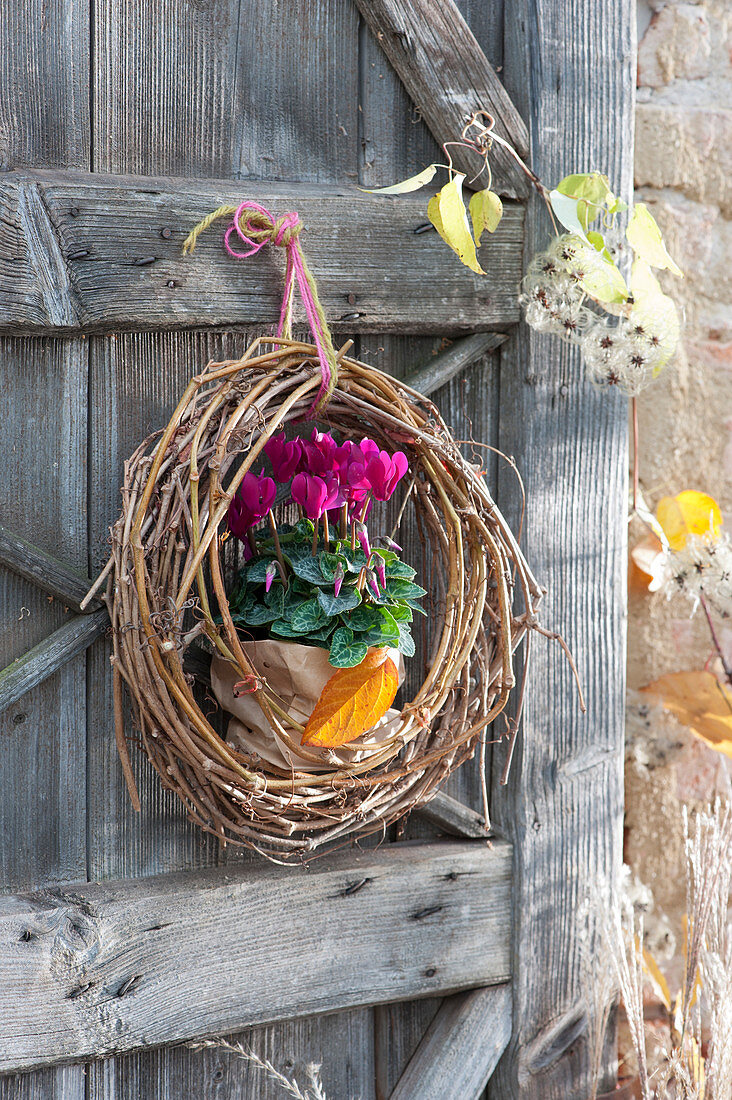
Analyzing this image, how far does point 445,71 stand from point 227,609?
0.91 meters

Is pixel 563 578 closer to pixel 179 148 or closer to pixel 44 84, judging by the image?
pixel 179 148

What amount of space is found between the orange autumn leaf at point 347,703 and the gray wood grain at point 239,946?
36 cm

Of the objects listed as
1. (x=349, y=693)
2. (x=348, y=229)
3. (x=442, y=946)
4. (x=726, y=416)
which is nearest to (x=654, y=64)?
(x=726, y=416)

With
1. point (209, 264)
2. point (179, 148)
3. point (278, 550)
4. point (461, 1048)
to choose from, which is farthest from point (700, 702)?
point (179, 148)

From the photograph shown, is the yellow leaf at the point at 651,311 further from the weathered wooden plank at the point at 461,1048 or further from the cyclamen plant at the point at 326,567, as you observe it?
the weathered wooden plank at the point at 461,1048

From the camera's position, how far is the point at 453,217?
124 cm

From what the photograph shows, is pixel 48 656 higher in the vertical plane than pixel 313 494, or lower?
lower

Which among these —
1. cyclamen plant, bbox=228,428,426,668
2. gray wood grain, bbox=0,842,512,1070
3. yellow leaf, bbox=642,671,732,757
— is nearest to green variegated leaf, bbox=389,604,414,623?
cyclamen plant, bbox=228,428,426,668

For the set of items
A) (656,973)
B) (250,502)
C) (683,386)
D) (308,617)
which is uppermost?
(683,386)

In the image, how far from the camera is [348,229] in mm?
1358

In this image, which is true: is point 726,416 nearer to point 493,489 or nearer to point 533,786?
point 493,489

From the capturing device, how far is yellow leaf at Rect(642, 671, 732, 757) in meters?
1.77

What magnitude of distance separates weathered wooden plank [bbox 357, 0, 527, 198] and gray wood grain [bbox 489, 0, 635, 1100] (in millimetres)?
55

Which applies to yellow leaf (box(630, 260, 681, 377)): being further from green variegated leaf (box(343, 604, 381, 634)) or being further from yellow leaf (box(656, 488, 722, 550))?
green variegated leaf (box(343, 604, 381, 634))
